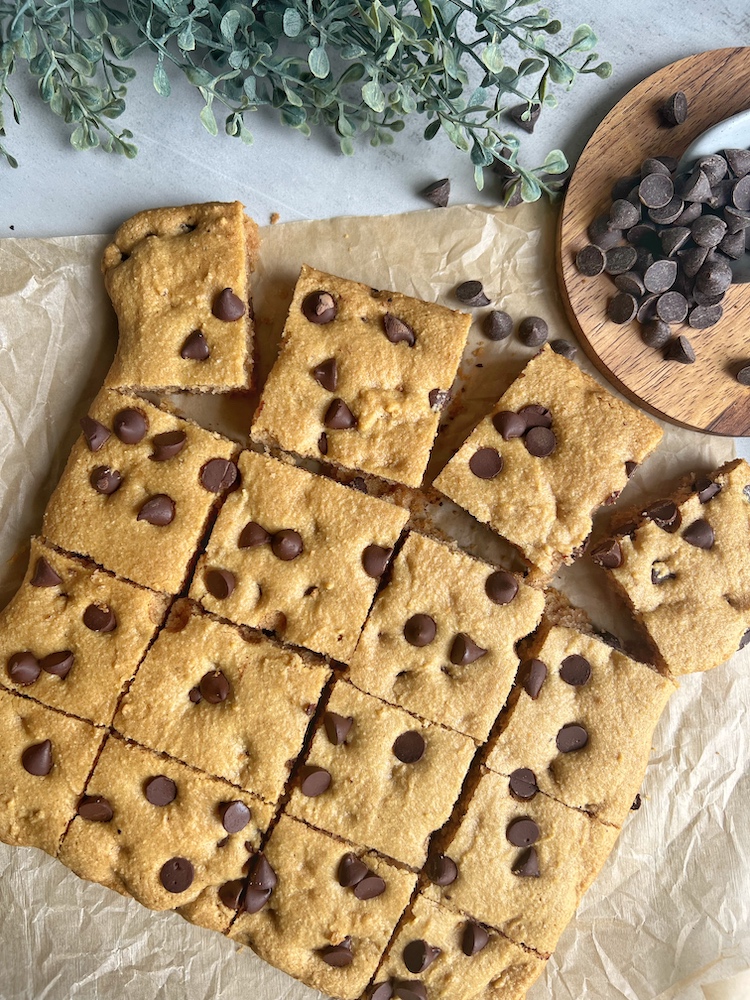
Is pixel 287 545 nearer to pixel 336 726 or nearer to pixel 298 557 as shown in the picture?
pixel 298 557

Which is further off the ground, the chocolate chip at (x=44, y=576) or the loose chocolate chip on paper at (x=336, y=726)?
the chocolate chip at (x=44, y=576)

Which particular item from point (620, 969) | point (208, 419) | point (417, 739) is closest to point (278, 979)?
point (417, 739)

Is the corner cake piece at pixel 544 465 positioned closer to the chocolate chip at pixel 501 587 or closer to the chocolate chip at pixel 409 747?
the chocolate chip at pixel 501 587

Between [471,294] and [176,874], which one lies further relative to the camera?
[471,294]

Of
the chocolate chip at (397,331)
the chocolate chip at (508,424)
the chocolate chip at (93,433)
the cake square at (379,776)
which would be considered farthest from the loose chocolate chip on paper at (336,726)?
the chocolate chip at (397,331)

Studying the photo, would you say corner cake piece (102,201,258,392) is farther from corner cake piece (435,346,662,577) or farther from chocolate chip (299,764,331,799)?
chocolate chip (299,764,331,799)

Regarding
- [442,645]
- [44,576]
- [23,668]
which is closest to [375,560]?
[442,645]

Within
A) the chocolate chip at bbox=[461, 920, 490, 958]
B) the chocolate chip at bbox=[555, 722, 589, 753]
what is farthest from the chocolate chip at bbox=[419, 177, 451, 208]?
the chocolate chip at bbox=[461, 920, 490, 958]

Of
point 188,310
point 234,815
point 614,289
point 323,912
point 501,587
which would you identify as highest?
A: point 614,289
